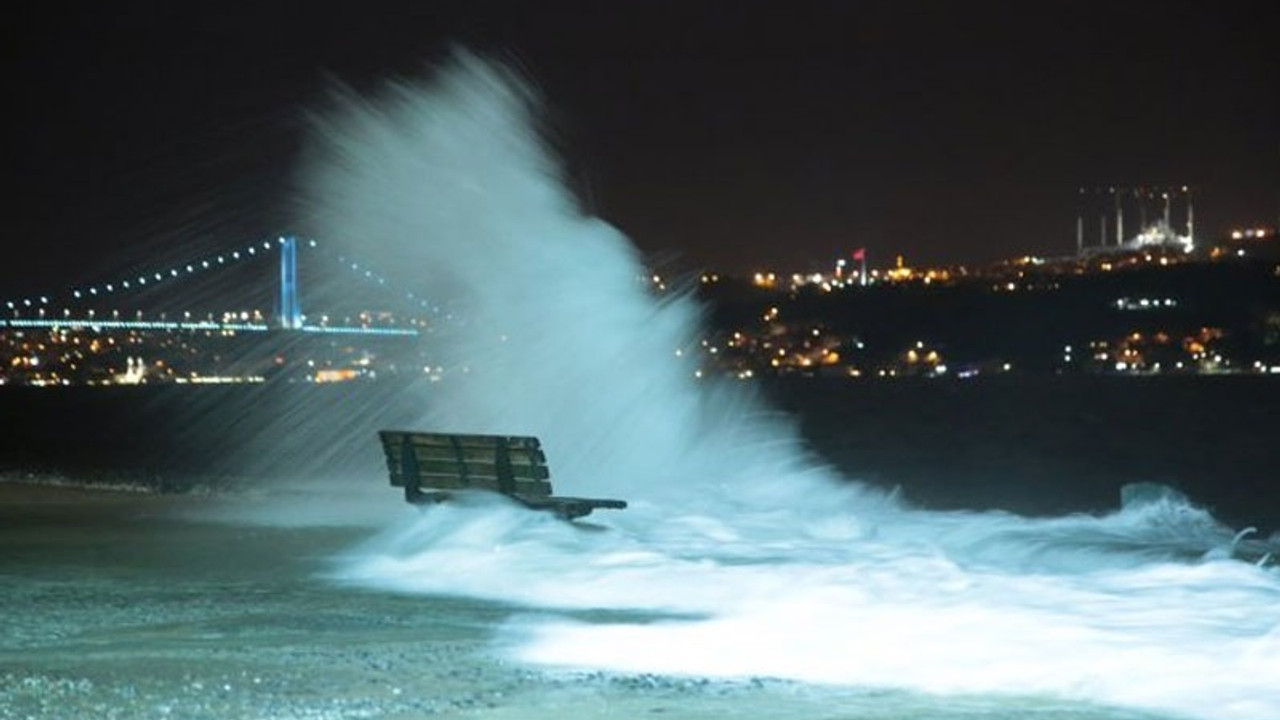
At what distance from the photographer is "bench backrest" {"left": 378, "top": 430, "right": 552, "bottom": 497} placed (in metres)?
15.8

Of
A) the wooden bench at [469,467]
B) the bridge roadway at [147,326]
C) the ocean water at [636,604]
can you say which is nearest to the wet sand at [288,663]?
the ocean water at [636,604]

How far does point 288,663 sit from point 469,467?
304 inches

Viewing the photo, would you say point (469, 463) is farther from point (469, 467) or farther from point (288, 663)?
point (288, 663)

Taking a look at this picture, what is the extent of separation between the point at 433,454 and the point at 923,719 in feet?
31.1

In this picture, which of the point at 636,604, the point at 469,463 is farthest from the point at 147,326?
the point at 636,604

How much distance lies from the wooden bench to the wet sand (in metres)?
3.12

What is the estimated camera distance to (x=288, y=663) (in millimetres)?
8469

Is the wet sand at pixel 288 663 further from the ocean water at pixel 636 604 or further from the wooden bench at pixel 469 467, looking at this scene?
the wooden bench at pixel 469 467

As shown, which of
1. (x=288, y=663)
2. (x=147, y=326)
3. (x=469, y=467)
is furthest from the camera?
(x=147, y=326)

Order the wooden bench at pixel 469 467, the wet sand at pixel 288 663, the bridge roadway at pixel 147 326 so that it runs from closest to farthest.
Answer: the wet sand at pixel 288 663 < the wooden bench at pixel 469 467 < the bridge roadway at pixel 147 326

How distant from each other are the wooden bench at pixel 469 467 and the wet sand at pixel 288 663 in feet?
10.2

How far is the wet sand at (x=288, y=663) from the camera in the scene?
Answer: 7504mm

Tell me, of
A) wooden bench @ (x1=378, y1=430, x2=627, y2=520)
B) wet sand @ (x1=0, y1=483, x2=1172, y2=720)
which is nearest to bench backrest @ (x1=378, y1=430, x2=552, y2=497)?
wooden bench @ (x1=378, y1=430, x2=627, y2=520)

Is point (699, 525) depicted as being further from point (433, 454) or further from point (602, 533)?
point (433, 454)
